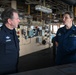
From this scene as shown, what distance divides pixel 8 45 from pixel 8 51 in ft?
0.18

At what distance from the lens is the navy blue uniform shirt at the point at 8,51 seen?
148 centimetres

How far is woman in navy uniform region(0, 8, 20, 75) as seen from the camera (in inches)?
58.2

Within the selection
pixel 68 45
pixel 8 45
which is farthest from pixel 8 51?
pixel 68 45

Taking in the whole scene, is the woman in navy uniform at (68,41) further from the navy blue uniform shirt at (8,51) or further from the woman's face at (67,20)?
the navy blue uniform shirt at (8,51)

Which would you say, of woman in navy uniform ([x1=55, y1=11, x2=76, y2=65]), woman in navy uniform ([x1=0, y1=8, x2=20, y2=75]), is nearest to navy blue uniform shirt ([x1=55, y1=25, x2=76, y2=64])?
woman in navy uniform ([x1=55, y1=11, x2=76, y2=65])

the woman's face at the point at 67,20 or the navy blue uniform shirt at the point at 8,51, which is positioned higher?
the woman's face at the point at 67,20

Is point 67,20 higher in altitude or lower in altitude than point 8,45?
higher

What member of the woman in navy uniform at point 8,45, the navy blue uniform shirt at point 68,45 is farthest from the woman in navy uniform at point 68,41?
the woman in navy uniform at point 8,45

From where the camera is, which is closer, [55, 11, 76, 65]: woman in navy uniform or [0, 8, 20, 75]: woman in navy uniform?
[0, 8, 20, 75]: woman in navy uniform

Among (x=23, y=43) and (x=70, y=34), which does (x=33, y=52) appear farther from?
(x=70, y=34)

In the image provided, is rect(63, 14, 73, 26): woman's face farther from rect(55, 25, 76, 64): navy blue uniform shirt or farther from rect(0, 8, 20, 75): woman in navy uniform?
rect(0, 8, 20, 75): woman in navy uniform

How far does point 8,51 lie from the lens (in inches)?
58.6

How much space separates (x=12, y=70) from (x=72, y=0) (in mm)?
2677

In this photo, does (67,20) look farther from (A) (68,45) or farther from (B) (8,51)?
(B) (8,51)
